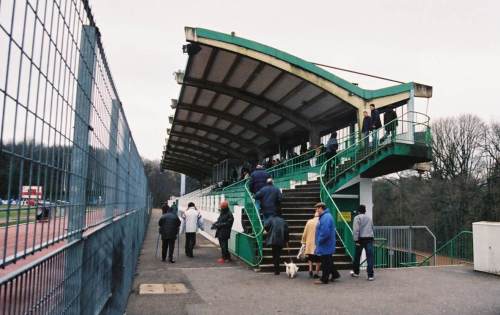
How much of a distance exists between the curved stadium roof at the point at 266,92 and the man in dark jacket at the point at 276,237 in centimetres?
951

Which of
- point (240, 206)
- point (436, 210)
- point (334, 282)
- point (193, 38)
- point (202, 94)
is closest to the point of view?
point (334, 282)

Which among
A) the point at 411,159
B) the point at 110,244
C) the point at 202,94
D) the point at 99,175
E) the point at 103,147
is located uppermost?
the point at 202,94

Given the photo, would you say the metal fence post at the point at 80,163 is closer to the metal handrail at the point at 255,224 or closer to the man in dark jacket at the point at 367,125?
the metal handrail at the point at 255,224

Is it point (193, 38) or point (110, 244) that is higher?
point (193, 38)

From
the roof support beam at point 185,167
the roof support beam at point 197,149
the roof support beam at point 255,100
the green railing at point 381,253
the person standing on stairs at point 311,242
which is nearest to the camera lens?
the person standing on stairs at point 311,242

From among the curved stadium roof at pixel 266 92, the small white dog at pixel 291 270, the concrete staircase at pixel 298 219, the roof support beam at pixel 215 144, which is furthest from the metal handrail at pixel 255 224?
the roof support beam at pixel 215 144

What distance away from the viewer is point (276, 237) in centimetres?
1119

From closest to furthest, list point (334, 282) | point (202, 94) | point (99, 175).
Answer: point (99, 175)
point (334, 282)
point (202, 94)

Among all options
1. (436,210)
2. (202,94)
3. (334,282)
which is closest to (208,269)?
(334,282)

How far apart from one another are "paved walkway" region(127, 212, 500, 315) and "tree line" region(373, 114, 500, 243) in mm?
37463

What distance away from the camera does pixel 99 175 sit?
468cm

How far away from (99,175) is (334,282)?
7.11m

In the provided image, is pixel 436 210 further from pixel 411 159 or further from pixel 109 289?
pixel 109 289

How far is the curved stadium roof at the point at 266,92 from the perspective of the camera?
63.5 feet
